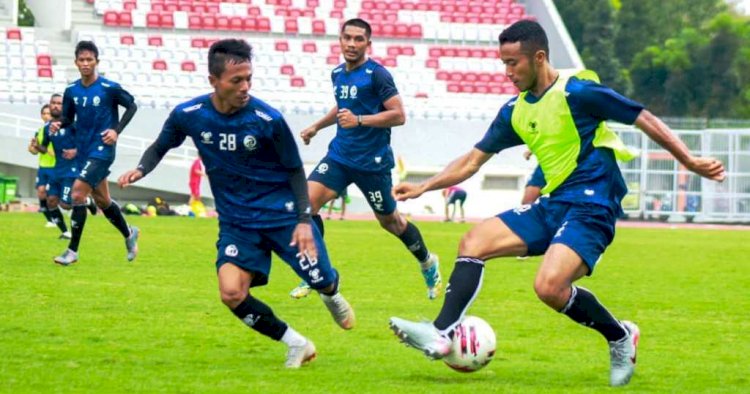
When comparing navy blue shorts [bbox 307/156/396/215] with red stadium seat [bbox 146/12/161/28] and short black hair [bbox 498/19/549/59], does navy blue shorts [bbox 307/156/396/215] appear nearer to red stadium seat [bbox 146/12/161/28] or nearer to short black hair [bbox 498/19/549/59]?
short black hair [bbox 498/19/549/59]

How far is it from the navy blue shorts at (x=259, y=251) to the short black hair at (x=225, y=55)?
0.97m

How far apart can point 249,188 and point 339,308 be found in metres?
1.09

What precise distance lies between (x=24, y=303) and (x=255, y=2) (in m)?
32.8

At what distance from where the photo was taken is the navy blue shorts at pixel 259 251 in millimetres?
→ 8406

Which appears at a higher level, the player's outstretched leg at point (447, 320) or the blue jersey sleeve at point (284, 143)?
the blue jersey sleeve at point (284, 143)

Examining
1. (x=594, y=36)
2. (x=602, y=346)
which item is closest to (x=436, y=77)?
(x=594, y=36)

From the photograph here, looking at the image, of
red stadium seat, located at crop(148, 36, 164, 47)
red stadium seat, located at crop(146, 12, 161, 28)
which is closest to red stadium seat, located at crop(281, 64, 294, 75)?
red stadium seat, located at crop(148, 36, 164, 47)

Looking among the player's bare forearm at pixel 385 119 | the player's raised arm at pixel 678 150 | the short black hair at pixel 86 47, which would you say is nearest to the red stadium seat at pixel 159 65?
the short black hair at pixel 86 47

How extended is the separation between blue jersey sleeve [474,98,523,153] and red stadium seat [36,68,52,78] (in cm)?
3093

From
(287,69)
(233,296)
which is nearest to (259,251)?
(233,296)

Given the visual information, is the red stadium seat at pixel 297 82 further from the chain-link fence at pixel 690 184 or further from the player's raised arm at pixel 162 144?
the player's raised arm at pixel 162 144

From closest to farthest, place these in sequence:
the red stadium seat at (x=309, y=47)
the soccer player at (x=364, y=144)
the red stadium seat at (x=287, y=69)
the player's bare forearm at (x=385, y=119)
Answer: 1. the player's bare forearm at (x=385, y=119)
2. the soccer player at (x=364, y=144)
3. the red stadium seat at (x=287, y=69)
4. the red stadium seat at (x=309, y=47)

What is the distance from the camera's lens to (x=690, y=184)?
40.7m

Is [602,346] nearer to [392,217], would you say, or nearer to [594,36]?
[392,217]
